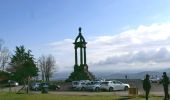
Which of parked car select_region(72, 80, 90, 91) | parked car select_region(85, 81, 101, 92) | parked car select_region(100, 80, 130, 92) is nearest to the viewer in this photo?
parked car select_region(100, 80, 130, 92)

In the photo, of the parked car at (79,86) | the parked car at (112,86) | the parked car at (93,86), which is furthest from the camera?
the parked car at (79,86)

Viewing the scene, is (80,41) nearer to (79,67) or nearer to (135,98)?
(79,67)

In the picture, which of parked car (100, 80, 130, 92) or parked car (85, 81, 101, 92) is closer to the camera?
parked car (100, 80, 130, 92)

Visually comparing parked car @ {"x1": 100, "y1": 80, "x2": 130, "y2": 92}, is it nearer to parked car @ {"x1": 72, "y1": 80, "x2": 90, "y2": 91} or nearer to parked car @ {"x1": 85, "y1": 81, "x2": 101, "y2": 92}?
parked car @ {"x1": 85, "y1": 81, "x2": 101, "y2": 92}

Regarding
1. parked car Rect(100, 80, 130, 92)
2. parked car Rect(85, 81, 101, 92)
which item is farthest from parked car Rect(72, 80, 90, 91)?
parked car Rect(100, 80, 130, 92)

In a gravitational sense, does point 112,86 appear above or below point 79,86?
below

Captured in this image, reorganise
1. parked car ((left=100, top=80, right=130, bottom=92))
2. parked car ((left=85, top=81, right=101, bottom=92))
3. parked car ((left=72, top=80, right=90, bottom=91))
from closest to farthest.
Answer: parked car ((left=100, top=80, right=130, bottom=92)), parked car ((left=85, top=81, right=101, bottom=92)), parked car ((left=72, top=80, right=90, bottom=91))

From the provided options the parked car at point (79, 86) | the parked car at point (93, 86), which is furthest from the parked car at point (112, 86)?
the parked car at point (79, 86)

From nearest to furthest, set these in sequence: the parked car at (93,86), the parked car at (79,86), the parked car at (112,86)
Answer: the parked car at (112,86) < the parked car at (93,86) < the parked car at (79,86)

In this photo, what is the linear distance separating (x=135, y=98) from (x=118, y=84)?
1898 centimetres

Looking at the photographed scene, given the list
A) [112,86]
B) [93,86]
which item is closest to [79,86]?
[93,86]

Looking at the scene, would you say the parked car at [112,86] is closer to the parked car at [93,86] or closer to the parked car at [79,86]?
the parked car at [93,86]

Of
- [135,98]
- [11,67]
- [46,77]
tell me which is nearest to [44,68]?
[46,77]

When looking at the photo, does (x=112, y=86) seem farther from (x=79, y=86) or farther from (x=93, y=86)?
(x=79, y=86)
